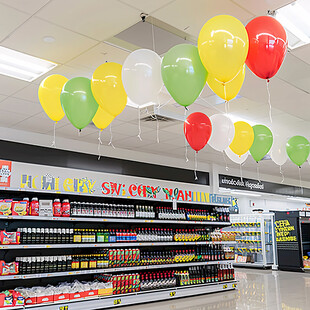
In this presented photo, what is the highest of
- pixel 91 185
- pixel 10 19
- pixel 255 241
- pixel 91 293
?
pixel 10 19

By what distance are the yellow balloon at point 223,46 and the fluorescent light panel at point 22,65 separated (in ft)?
8.93

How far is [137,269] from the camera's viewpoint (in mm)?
6199

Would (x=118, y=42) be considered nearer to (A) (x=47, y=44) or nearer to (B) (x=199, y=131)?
(A) (x=47, y=44)

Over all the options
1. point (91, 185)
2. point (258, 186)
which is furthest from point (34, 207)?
point (258, 186)

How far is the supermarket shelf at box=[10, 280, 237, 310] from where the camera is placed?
5.22 meters

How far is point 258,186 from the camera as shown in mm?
13586

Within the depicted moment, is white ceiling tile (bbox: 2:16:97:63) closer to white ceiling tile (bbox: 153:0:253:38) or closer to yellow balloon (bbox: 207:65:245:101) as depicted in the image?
white ceiling tile (bbox: 153:0:253:38)

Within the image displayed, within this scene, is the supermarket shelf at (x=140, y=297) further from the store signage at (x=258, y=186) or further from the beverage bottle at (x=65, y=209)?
the store signage at (x=258, y=186)

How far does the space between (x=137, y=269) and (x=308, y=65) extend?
4.11 metres

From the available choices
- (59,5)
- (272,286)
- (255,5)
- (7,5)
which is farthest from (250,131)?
(272,286)

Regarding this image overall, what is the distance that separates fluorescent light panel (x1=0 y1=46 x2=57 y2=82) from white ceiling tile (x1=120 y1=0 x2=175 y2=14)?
1.77 m

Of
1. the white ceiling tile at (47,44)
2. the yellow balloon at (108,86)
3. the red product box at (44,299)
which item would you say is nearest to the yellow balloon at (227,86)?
the yellow balloon at (108,86)

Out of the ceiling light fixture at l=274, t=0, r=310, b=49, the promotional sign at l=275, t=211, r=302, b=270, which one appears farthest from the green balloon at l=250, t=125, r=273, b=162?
the promotional sign at l=275, t=211, r=302, b=270

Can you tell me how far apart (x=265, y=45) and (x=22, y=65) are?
3.36 metres
